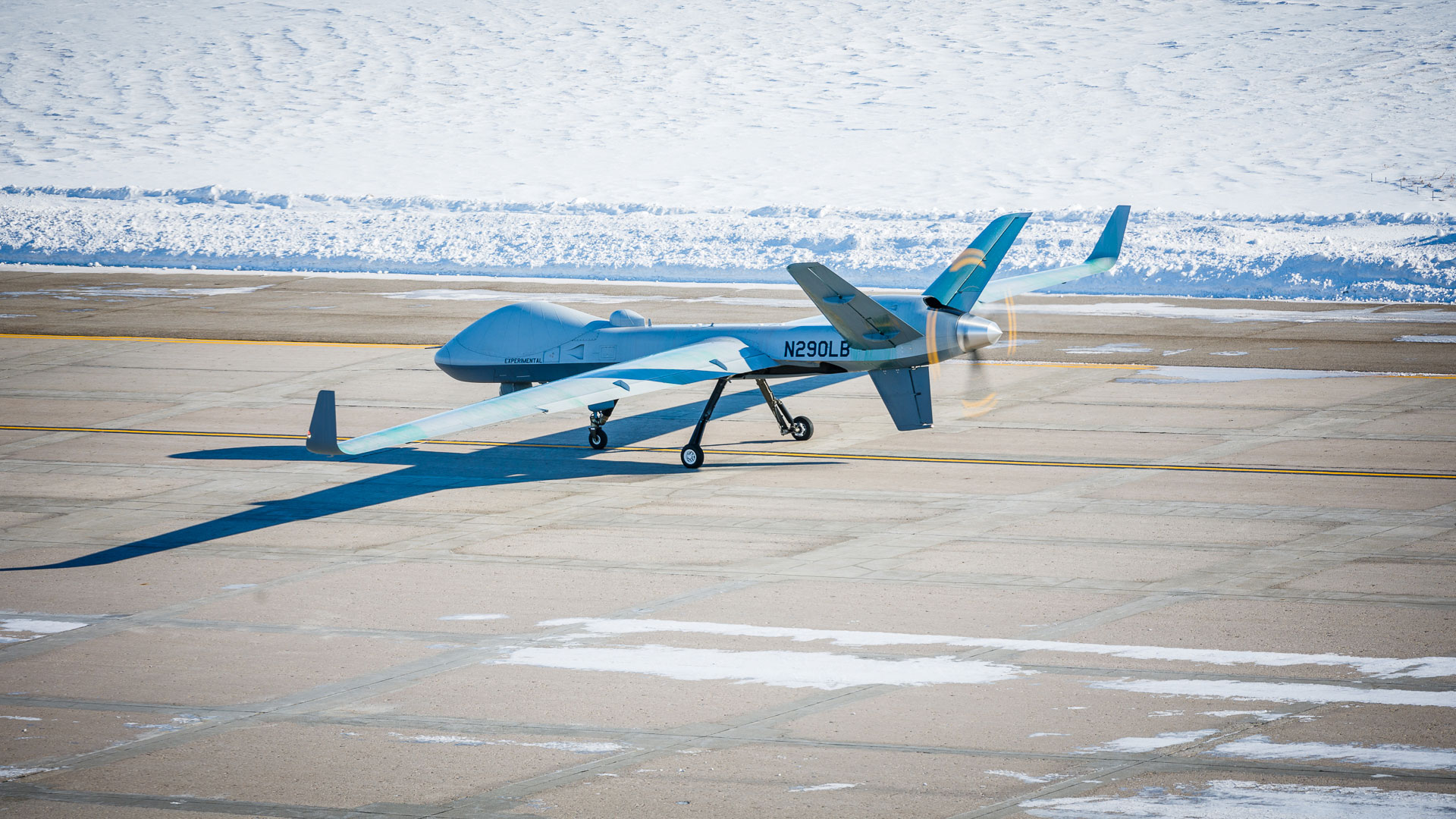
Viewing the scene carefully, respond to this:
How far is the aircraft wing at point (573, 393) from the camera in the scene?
16109 millimetres

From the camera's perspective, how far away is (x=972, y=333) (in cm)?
2064

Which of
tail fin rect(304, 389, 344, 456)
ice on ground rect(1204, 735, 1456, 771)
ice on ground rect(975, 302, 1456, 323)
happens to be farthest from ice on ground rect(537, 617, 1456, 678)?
ice on ground rect(975, 302, 1456, 323)

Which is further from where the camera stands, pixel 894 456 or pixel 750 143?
pixel 750 143

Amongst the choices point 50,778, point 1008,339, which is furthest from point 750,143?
point 50,778

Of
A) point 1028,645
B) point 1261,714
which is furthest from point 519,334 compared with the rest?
point 1261,714

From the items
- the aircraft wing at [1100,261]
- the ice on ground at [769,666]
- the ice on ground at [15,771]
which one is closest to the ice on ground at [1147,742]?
the ice on ground at [769,666]

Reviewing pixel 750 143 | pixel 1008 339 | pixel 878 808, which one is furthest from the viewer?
pixel 750 143

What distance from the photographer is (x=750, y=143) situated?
7812 centimetres

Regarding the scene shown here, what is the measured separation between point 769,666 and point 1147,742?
3.52 meters

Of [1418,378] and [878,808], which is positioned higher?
[878,808]

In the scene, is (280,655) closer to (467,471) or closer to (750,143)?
(467,471)

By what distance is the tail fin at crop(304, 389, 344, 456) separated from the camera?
16016mm

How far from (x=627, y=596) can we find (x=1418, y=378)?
19093mm

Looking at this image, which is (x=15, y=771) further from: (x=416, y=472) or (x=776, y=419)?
(x=776, y=419)
